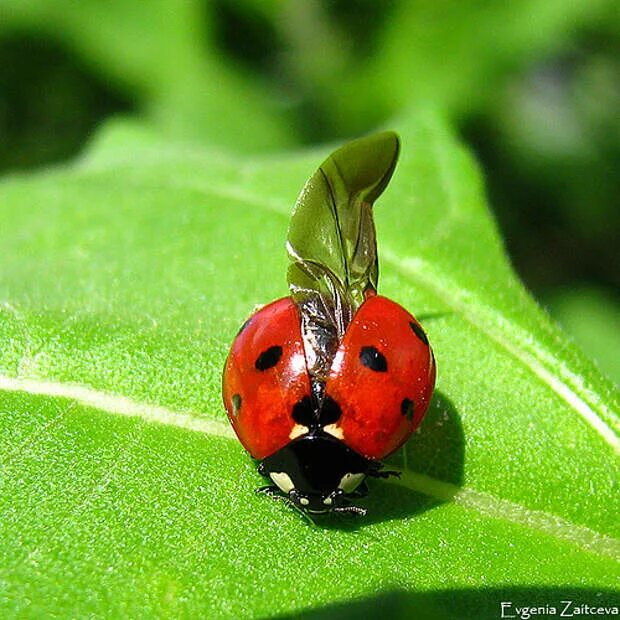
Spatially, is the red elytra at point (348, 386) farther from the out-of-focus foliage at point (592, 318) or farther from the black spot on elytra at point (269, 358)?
the out-of-focus foliage at point (592, 318)

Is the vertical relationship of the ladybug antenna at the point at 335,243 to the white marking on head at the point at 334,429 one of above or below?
above

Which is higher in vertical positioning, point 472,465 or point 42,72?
point 472,465

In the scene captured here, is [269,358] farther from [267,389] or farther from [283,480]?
[283,480]

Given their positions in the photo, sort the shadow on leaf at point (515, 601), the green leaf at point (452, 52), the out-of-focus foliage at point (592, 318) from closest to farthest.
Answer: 1. the shadow on leaf at point (515, 601)
2. the out-of-focus foliage at point (592, 318)
3. the green leaf at point (452, 52)

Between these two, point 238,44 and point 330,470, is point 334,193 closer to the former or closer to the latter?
point 330,470

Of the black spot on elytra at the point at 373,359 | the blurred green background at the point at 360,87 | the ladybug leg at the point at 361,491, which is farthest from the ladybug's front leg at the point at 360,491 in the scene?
the blurred green background at the point at 360,87

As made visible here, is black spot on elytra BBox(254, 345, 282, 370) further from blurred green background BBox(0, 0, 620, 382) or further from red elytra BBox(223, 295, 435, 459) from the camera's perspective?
blurred green background BBox(0, 0, 620, 382)

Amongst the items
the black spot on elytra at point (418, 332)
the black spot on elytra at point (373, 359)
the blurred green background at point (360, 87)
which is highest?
the black spot on elytra at point (418, 332)

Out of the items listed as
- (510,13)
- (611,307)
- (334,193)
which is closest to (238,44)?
(510,13)
